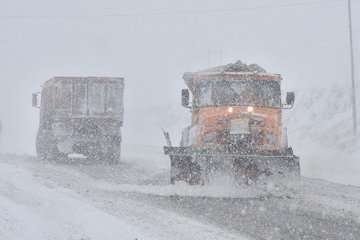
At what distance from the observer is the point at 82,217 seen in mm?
9406

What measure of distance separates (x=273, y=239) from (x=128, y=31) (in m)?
97.1

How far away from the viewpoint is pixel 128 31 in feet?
341

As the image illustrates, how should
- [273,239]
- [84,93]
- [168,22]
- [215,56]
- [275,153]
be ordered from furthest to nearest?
[168,22]
[215,56]
[84,93]
[275,153]
[273,239]

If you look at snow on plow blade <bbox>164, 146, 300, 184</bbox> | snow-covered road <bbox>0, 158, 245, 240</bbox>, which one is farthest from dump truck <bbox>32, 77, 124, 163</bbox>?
snow on plow blade <bbox>164, 146, 300, 184</bbox>

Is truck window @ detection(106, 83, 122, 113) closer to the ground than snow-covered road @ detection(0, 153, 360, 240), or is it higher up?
higher up

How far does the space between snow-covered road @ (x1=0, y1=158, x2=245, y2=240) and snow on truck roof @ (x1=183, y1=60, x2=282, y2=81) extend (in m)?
3.13

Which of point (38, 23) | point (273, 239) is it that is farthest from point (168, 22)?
point (273, 239)

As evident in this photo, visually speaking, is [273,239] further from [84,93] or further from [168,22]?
[168,22]

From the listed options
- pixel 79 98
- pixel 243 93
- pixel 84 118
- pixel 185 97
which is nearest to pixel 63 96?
pixel 79 98

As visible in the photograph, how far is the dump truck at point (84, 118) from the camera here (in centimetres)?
2134

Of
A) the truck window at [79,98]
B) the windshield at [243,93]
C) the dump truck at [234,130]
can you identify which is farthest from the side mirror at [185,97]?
the truck window at [79,98]

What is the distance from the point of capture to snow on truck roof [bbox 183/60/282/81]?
14.3 metres

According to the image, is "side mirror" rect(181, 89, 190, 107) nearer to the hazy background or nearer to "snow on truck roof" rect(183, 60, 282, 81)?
"snow on truck roof" rect(183, 60, 282, 81)

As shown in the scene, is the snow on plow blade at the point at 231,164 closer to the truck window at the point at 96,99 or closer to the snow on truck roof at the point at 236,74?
the snow on truck roof at the point at 236,74
